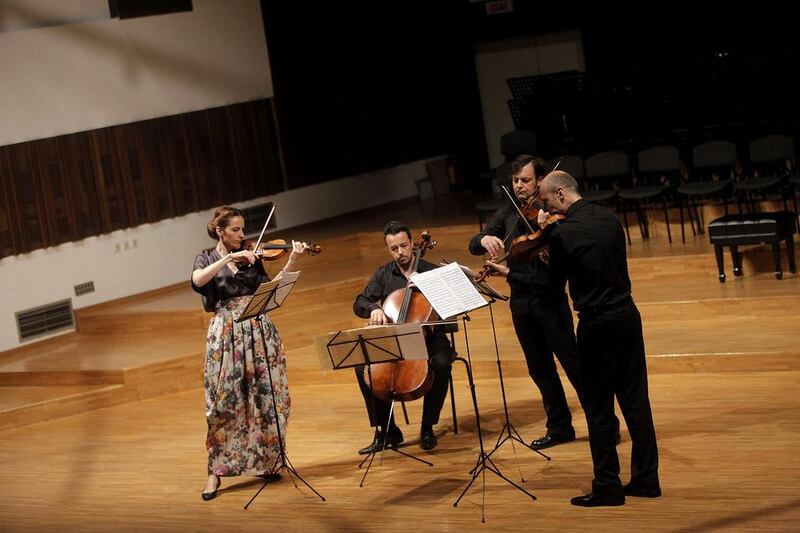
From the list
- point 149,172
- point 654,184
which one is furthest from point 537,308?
point 149,172

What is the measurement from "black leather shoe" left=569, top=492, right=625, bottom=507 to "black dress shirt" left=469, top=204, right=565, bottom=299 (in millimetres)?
1092

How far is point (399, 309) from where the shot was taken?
546cm

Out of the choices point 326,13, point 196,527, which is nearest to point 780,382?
point 196,527

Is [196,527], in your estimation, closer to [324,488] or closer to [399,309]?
[324,488]

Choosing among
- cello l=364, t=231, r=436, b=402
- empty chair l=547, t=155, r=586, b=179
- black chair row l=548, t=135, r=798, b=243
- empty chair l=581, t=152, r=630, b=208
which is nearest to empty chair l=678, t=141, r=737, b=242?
black chair row l=548, t=135, r=798, b=243

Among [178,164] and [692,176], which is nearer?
[692,176]

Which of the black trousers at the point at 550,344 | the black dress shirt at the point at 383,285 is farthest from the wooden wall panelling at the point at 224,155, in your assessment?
the black trousers at the point at 550,344

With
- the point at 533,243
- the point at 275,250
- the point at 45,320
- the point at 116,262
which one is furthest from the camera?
the point at 116,262

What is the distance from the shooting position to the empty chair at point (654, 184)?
8953mm

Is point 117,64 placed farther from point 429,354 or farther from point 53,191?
point 429,354

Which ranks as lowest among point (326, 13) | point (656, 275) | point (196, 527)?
point (196, 527)

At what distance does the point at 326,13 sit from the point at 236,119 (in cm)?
178

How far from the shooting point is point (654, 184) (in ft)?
31.4

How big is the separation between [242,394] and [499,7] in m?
8.32
